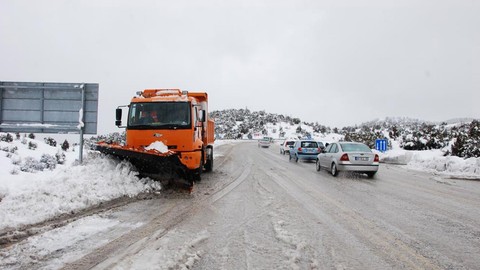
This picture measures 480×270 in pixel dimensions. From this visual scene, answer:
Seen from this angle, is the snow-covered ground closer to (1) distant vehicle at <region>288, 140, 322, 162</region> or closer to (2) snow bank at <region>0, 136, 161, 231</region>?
(2) snow bank at <region>0, 136, 161, 231</region>

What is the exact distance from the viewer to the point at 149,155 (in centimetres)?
889

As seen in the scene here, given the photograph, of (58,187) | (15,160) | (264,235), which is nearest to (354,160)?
(264,235)

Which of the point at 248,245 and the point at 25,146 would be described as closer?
the point at 248,245

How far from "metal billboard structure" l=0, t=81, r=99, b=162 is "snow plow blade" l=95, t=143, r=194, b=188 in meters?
3.94

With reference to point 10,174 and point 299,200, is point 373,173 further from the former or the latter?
point 10,174

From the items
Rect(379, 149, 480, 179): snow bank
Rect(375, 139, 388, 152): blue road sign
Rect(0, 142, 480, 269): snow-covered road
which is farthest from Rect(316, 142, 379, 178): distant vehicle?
Rect(375, 139, 388, 152): blue road sign

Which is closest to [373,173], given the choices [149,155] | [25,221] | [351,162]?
[351,162]

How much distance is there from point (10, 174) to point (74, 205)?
5587 millimetres

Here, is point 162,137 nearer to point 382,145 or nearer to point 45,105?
point 45,105

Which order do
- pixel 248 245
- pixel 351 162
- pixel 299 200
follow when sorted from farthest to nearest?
1. pixel 351 162
2. pixel 299 200
3. pixel 248 245

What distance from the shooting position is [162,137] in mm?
10367

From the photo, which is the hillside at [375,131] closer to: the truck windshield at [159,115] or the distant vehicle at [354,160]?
the distant vehicle at [354,160]

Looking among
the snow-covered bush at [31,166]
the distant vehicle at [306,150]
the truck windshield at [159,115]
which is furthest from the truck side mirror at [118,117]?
the distant vehicle at [306,150]

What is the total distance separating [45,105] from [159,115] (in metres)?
5.55
